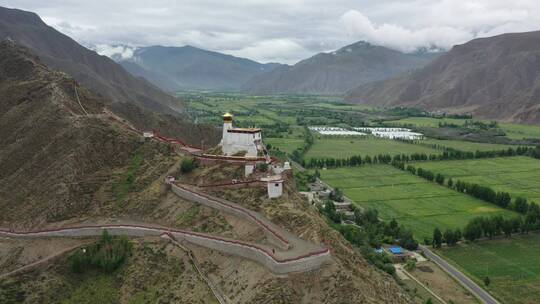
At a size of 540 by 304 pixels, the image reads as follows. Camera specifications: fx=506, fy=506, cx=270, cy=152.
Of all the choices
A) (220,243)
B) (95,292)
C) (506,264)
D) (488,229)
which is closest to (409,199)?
(488,229)

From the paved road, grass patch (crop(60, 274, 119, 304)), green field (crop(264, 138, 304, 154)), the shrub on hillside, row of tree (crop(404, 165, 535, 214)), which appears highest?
the shrub on hillside

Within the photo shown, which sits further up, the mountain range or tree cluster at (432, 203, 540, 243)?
the mountain range

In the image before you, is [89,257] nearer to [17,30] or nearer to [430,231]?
[430,231]

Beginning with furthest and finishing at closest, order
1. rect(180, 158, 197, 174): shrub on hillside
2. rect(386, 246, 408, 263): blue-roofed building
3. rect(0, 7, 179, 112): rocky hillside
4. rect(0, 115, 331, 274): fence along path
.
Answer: rect(0, 7, 179, 112): rocky hillside < rect(386, 246, 408, 263): blue-roofed building < rect(180, 158, 197, 174): shrub on hillside < rect(0, 115, 331, 274): fence along path

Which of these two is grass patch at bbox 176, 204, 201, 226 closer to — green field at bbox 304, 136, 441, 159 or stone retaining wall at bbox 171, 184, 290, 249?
stone retaining wall at bbox 171, 184, 290, 249

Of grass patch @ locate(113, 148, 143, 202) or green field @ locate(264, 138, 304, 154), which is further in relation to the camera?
green field @ locate(264, 138, 304, 154)

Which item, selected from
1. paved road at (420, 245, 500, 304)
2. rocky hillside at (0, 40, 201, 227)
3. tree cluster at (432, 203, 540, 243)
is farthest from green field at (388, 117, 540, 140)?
rocky hillside at (0, 40, 201, 227)

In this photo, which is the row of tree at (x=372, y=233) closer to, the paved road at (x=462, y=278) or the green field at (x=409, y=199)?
the paved road at (x=462, y=278)

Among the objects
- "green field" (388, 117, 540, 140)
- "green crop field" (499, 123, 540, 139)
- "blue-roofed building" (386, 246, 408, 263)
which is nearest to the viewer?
"blue-roofed building" (386, 246, 408, 263)
